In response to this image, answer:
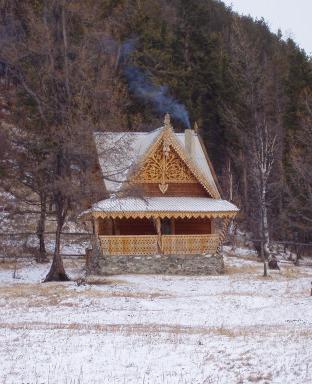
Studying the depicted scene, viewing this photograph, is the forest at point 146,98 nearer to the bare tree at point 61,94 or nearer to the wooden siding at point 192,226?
the bare tree at point 61,94

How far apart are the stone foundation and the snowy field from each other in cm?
408

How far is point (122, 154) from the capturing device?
29.4 metres

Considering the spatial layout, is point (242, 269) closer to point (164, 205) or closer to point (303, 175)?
point (164, 205)

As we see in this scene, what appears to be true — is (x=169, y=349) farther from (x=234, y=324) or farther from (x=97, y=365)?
(x=234, y=324)

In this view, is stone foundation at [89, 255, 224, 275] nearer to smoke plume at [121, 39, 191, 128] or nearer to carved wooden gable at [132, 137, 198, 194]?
carved wooden gable at [132, 137, 198, 194]

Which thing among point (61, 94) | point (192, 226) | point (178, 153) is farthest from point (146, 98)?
point (61, 94)

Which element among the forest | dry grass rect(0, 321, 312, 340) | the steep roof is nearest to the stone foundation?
the steep roof

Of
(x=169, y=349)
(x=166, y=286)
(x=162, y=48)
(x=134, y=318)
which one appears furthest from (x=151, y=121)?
(x=169, y=349)

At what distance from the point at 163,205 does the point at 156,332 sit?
1825cm

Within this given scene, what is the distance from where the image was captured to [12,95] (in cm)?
3603

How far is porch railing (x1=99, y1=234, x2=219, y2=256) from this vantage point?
31.4 m

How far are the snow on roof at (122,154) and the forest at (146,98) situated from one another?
101 centimetres

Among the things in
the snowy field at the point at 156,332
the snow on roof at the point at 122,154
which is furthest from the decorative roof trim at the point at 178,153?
the snowy field at the point at 156,332

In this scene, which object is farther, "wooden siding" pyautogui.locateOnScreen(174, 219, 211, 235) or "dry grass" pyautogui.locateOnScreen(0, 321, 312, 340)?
"wooden siding" pyautogui.locateOnScreen(174, 219, 211, 235)
